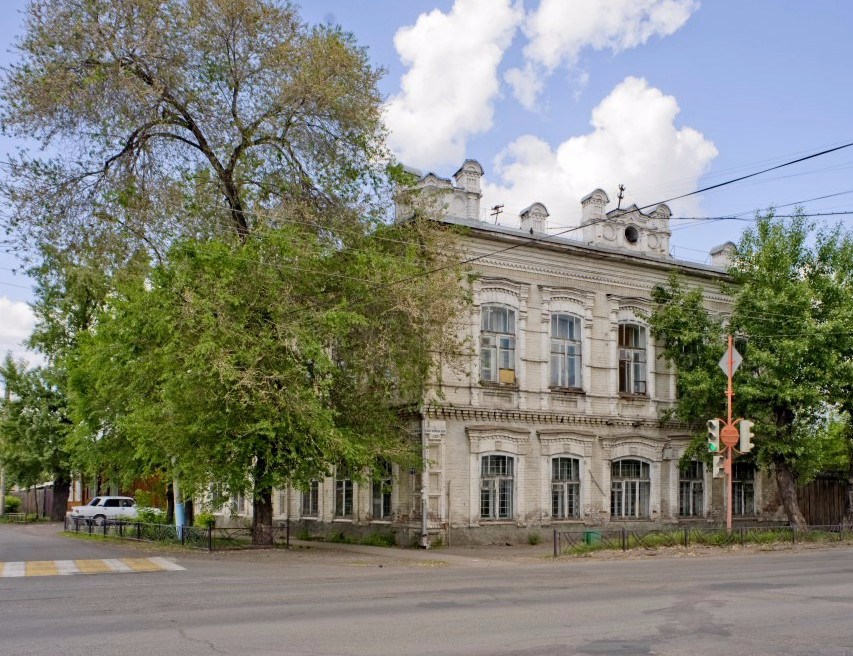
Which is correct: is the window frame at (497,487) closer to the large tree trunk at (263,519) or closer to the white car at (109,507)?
the large tree trunk at (263,519)

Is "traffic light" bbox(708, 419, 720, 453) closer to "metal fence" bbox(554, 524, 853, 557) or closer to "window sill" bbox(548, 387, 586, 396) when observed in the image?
"metal fence" bbox(554, 524, 853, 557)

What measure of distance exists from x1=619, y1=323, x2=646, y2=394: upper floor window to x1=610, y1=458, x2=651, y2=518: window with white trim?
2568 millimetres

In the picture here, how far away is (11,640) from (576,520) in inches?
859

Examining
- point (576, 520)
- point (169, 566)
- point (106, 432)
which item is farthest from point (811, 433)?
point (106, 432)

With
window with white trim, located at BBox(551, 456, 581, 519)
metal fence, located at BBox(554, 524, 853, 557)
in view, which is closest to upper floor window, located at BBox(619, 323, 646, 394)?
window with white trim, located at BBox(551, 456, 581, 519)

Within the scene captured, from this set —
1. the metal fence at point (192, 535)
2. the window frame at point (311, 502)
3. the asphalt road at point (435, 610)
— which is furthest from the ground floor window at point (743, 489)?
the metal fence at point (192, 535)

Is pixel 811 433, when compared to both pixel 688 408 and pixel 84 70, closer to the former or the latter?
pixel 688 408

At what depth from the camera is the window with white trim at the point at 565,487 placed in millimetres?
29125

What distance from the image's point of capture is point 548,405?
1153 inches

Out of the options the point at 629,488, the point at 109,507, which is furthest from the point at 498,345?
the point at 109,507

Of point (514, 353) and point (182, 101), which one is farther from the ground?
point (182, 101)

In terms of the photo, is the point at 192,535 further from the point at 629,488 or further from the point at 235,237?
the point at 629,488

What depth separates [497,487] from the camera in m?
28.0

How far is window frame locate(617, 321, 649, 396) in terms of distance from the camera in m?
31.2
